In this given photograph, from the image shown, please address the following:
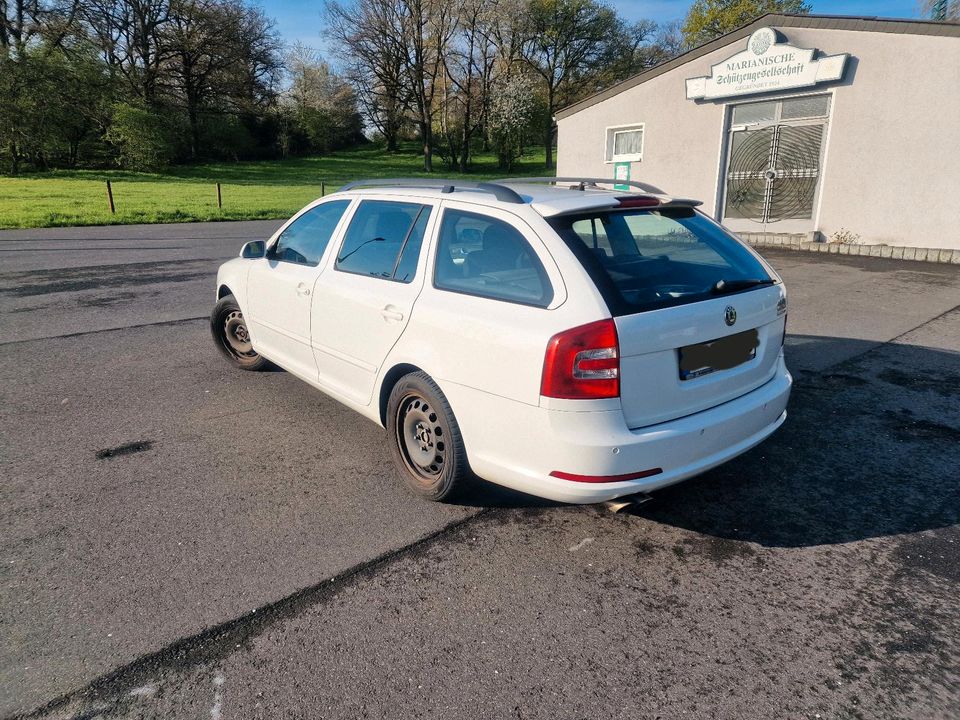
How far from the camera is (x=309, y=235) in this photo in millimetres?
4734

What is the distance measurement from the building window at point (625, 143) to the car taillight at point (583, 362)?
1565 centimetres

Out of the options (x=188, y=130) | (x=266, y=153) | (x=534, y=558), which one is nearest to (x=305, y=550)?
(x=534, y=558)

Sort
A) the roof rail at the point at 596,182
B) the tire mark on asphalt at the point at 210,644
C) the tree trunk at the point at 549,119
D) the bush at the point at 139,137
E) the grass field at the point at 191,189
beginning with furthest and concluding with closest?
1. the tree trunk at the point at 549,119
2. the bush at the point at 139,137
3. the grass field at the point at 191,189
4. the roof rail at the point at 596,182
5. the tire mark on asphalt at the point at 210,644

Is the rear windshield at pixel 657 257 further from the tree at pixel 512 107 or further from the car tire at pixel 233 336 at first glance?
the tree at pixel 512 107

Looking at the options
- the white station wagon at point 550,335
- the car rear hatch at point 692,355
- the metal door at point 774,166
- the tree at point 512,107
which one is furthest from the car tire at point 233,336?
the tree at point 512,107

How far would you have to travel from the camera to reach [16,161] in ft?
124

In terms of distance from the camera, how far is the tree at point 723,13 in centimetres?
4378

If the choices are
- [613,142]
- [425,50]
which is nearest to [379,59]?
[425,50]

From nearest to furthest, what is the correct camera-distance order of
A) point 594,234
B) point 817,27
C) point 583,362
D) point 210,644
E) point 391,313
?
point 210,644 < point 583,362 < point 594,234 < point 391,313 < point 817,27

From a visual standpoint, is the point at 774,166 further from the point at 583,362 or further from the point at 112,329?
the point at 583,362

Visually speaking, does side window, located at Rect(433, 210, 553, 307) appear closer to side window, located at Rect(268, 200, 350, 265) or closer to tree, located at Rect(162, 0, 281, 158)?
side window, located at Rect(268, 200, 350, 265)

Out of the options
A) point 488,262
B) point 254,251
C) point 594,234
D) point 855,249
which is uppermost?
point 594,234

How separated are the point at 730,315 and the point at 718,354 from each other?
0.66ft

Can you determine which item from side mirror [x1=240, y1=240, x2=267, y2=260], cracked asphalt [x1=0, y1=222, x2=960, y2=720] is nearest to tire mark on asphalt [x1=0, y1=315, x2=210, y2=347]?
cracked asphalt [x1=0, y1=222, x2=960, y2=720]
